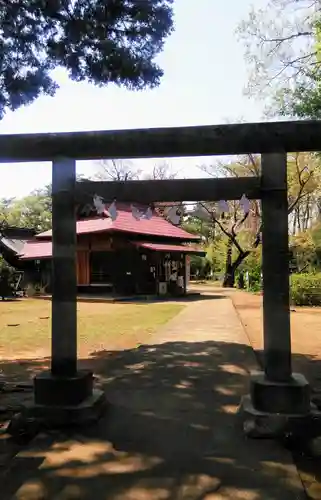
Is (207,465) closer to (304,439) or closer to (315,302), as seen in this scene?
(304,439)

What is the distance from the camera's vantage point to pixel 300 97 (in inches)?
494

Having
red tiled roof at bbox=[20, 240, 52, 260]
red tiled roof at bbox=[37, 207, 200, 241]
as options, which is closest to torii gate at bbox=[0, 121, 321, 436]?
red tiled roof at bbox=[37, 207, 200, 241]

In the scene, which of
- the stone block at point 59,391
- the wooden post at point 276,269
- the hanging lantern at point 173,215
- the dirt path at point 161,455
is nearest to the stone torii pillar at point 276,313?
the wooden post at point 276,269

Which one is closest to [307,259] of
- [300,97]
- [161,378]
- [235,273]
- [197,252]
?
[197,252]

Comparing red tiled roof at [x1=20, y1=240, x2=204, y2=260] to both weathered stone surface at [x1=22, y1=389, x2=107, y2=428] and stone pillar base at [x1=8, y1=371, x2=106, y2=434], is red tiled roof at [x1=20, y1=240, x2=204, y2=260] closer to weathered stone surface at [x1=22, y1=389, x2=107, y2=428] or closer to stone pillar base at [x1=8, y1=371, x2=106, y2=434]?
stone pillar base at [x1=8, y1=371, x2=106, y2=434]

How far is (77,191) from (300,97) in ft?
31.6

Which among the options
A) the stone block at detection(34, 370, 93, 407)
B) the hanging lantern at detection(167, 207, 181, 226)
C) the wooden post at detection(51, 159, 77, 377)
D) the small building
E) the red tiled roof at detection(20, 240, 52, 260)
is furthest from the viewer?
the red tiled roof at detection(20, 240, 52, 260)

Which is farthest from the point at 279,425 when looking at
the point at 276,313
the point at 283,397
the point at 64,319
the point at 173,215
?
the point at 173,215

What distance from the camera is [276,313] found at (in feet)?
15.0

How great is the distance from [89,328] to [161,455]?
363 inches

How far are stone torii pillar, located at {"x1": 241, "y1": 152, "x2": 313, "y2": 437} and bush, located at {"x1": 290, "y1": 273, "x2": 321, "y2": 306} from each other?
16.7 metres

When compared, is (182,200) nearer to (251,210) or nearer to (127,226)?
(127,226)

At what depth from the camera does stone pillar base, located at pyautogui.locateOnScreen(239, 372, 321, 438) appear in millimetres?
4281

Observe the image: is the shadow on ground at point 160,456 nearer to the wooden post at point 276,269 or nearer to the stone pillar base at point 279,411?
the stone pillar base at point 279,411
